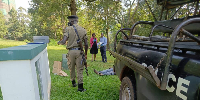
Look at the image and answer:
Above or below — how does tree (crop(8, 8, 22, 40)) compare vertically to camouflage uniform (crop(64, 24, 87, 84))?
above

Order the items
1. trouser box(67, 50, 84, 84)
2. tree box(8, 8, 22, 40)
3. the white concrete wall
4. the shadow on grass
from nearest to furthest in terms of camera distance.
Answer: the white concrete wall, the shadow on grass, trouser box(67, 50, 84, 84), tree box(8, 8, 22, 40)

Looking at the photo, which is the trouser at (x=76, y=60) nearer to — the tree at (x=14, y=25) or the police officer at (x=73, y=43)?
the police officer at (x=73, y=43)

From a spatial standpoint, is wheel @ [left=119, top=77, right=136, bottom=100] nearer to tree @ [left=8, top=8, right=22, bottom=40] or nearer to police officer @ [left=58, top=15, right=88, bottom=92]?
police officer @ [left=58, top=15, right=88, bottom=92]

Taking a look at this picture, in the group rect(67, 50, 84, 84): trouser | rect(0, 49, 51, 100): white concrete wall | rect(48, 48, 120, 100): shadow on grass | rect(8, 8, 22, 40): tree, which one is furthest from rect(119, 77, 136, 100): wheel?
rect(8, 8, 22, 40): tree

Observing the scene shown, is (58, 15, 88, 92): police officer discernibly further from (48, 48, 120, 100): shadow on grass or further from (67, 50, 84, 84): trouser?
(48, 48, 120, 100): shadow on grass

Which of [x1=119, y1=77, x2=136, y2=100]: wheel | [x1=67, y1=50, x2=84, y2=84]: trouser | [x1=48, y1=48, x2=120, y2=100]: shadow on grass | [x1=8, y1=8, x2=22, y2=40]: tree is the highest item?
[x1=8, y1=8, x2=22, y2=40]: tree

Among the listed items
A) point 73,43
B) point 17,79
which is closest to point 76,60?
point 73,43

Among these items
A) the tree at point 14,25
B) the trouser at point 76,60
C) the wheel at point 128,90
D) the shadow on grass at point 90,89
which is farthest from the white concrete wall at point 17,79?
the tree at point 14,25

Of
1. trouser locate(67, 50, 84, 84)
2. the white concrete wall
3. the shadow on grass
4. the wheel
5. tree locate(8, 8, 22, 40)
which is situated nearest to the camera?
the white concrete wall

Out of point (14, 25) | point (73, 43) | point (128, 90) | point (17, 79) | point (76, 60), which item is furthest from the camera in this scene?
point (14, 25)

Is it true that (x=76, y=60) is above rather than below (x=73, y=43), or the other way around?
below

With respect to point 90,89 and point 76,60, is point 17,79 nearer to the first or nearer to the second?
point 76,60

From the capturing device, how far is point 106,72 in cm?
568

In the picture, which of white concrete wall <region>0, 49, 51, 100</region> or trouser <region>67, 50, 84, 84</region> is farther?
trouser <region>67, 50, 84, 84</region>
